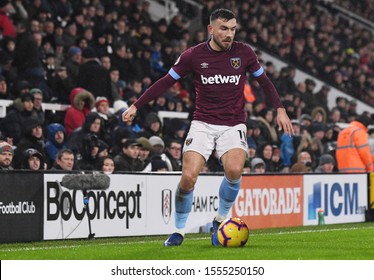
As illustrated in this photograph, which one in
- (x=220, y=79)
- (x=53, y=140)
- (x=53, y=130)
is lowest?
(x=53, y=140)

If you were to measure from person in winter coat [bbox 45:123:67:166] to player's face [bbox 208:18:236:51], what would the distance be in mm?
6016

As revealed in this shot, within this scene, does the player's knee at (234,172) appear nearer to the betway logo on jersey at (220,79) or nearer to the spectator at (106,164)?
the betway logo on jersey at (220,79)

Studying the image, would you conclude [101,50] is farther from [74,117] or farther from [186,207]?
[186,207]

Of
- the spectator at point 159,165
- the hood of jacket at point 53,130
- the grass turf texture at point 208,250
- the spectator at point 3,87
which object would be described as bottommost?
the grass turf texture at point 208,250

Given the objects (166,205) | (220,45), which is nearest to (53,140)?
(166,205)

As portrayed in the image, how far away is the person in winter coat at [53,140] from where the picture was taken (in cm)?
1678

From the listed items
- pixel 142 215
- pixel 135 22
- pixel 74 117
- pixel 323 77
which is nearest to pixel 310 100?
pixel 323 77

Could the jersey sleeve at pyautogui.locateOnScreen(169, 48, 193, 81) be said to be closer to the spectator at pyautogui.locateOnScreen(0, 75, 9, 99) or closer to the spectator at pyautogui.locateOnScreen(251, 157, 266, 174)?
the spectator at pyautogui.locateOnScreen(0, 75, 9, 99)

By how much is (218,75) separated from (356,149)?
9.17 meters

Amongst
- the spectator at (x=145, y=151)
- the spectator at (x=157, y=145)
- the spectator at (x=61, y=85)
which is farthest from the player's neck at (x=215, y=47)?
the spectator at (x=61, y=85)

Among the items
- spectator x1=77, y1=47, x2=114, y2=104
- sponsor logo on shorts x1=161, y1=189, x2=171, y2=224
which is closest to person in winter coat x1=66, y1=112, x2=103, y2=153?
spectator x1=77, y1=47, x2=114, y2=104

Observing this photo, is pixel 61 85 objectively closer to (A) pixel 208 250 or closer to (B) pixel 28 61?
(B) pixel 28 61

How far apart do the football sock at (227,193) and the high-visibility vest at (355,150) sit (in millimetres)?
8526

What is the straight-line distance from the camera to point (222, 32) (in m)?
11.2
